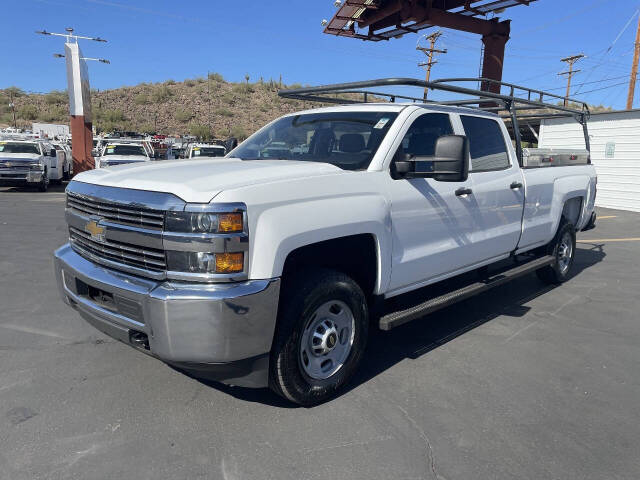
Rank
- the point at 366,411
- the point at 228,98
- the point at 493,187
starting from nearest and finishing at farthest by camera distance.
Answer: the point at 366,411 < the point at 493,187 < the point at 228,98

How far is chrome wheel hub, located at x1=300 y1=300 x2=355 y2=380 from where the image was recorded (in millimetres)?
3324

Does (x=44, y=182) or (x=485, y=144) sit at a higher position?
(x=485, y=144)

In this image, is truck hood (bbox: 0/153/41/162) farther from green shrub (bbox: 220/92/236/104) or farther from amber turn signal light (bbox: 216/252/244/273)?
green shrub (bbox: 220/92/236/104)

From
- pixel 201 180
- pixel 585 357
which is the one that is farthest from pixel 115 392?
pixel 585 357

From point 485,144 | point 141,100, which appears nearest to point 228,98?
point 141,100

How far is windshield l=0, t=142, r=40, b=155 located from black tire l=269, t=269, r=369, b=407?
18045mm

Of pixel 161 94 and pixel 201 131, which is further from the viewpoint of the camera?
pixel 161 94

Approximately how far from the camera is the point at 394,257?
3.71m

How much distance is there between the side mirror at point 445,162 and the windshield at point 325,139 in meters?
0.27

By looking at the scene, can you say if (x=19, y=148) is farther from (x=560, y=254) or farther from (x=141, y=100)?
(x=141, y=100)

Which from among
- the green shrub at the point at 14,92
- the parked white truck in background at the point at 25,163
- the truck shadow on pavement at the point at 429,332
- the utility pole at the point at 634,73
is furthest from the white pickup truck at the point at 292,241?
the green shrub at the point at 14,92

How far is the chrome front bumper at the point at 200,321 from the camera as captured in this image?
2682 millimetres

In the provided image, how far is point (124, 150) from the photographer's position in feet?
58.8

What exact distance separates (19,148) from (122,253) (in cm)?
1780
